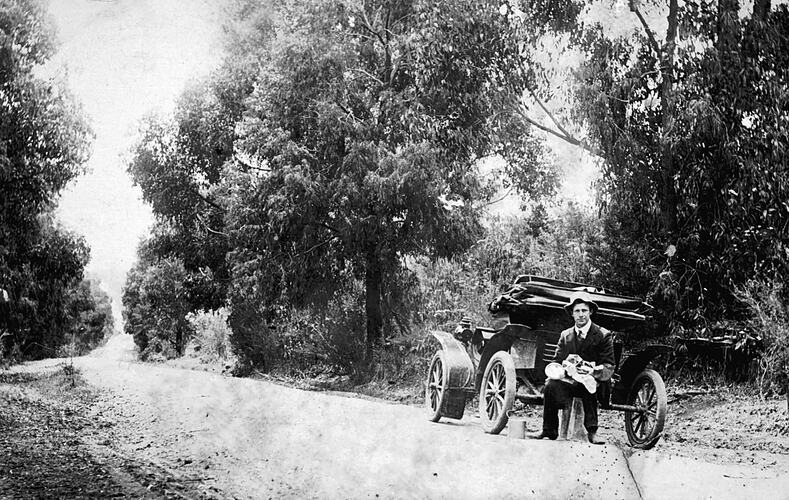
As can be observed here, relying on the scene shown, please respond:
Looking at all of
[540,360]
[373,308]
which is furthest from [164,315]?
[540,360]

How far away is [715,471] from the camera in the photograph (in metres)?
3.69

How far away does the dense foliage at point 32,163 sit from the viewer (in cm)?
467

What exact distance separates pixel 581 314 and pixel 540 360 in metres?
0.94

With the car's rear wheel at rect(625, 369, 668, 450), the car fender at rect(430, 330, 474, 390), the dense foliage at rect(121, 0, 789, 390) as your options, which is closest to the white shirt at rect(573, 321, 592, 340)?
the car's rear wheel at rect(625, 369, 668, 450)

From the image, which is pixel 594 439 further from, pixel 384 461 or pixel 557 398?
pixel 384 461

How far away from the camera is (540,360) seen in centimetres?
530

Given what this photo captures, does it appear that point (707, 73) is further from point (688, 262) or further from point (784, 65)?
point (688, 262)

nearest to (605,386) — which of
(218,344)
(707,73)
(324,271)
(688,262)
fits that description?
(688,262)

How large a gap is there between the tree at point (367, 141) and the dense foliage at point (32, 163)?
4715mm

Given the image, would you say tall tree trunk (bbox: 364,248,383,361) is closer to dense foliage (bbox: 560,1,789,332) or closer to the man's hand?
dense foliage (bbox: 560,1,789,332)

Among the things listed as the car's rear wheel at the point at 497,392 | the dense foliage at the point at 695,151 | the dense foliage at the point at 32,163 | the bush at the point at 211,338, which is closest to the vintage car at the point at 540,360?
the car's rear wheel at the point at 497,392

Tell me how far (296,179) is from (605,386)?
756cm

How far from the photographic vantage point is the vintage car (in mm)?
4969

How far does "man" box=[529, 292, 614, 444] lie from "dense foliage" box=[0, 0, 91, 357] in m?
3.91
